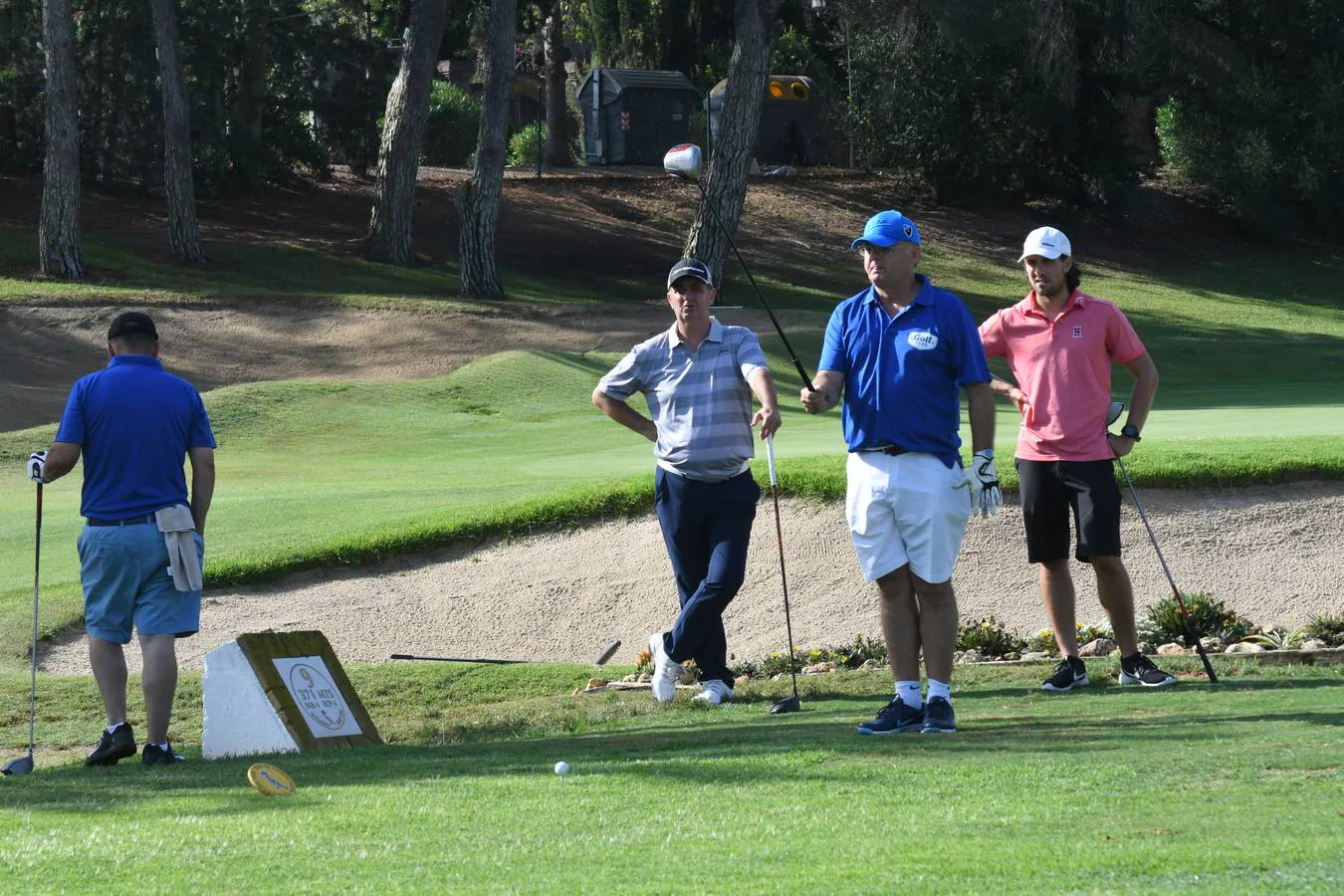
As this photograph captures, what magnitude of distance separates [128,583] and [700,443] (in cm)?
270

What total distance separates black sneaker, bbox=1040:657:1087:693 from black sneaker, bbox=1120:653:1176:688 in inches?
7.6

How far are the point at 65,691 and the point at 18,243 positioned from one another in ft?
94.8

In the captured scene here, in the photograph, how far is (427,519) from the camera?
569 inches

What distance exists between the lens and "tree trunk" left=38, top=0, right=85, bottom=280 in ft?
104

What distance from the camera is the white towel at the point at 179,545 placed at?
7.47 m

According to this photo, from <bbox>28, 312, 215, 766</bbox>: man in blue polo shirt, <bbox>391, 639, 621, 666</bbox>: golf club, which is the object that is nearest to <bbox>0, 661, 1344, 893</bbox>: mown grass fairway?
<bbox>28, 312, 215, 766</bbox>: man in blue polo shirt

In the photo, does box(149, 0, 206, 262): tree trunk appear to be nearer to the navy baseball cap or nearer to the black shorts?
the navy baseball cap

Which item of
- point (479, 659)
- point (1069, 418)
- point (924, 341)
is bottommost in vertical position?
point (479, 659)

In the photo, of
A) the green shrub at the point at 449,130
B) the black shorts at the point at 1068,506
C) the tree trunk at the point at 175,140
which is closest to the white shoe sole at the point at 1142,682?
the black shorts at the point at 1068,506

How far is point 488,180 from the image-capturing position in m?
34.0

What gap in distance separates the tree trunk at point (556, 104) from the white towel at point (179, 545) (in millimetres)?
48368

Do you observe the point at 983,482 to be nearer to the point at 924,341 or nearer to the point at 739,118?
the point at 924,341

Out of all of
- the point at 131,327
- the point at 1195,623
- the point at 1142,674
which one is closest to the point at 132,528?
the point at 131,327

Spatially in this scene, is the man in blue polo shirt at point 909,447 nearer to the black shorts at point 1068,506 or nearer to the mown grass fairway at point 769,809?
the mown grass fairway at point 769,809
